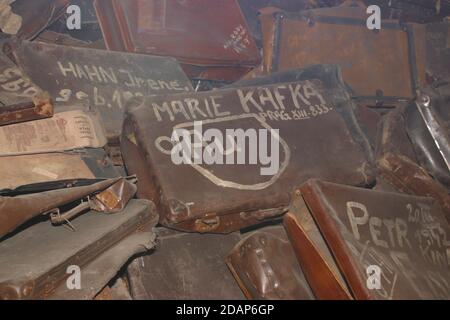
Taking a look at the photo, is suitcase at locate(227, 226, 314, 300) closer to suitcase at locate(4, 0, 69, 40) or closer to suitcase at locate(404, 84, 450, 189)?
suitcase at locate(404, 84, 450, 189)

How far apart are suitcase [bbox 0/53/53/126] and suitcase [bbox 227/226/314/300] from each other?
989 mm

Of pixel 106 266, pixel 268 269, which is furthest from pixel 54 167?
pixel 268 269

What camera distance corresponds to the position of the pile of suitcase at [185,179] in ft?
5.61

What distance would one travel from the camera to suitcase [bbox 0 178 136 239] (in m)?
1.56

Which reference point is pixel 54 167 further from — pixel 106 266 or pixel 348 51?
pixel 348 51

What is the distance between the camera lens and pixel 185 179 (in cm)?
200

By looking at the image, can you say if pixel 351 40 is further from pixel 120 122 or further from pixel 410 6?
pixel 120 122

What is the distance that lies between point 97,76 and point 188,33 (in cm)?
90

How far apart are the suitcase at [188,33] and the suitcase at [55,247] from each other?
53.9 inches

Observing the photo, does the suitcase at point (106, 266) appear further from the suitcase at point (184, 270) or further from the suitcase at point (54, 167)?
the suitcase at point (54, 167)

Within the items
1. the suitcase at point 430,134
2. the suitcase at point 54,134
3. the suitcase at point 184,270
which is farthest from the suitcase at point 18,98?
the suitcase at point 430,134

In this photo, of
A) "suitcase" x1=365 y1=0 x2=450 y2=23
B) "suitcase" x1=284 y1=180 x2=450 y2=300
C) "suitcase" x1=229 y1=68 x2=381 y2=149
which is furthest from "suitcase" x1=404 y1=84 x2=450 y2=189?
"suitcase" x1=365 y1=0 x2=450 y2=23
